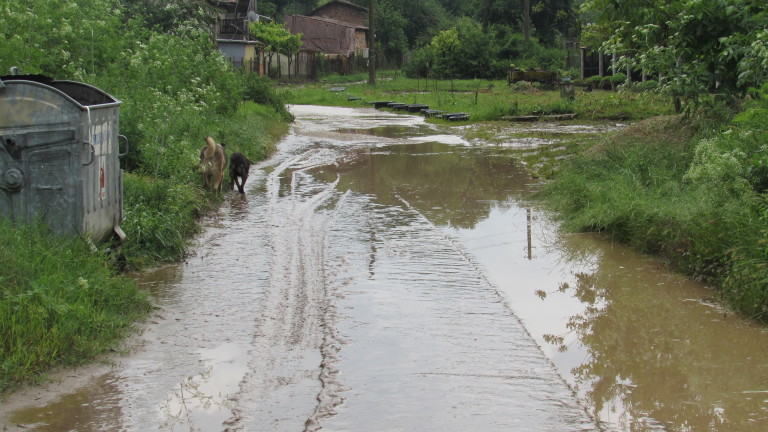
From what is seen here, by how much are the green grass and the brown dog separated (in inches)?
186

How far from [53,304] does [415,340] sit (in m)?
2.67

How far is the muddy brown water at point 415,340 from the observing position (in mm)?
5027

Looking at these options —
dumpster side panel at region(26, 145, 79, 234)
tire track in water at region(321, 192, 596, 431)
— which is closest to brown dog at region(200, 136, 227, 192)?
tire track in water at region(321, 192, 596, 431)

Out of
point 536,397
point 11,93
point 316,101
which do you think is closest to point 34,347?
point 11,93

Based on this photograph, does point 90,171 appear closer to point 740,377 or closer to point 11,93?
point 11,93

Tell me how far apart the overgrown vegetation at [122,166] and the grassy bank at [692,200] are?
16.7 feet

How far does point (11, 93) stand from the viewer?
6.96 m

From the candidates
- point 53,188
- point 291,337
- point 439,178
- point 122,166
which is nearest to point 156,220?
point 53,188

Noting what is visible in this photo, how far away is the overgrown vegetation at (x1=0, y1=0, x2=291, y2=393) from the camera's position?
5684 millimetres

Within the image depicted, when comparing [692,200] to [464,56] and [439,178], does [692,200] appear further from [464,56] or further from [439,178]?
[464,56]

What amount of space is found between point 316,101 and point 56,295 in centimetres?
3269

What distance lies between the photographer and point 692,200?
29.5 feet

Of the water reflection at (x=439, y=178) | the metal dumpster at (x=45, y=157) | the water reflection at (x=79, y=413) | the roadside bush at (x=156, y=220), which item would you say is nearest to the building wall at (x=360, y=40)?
the water reflection at (x=439, y=178)

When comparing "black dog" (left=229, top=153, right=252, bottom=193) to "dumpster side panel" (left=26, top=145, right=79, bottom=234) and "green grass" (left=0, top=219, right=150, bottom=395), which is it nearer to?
"green grass" (left=0, top=219, right=150, bottom=395)
